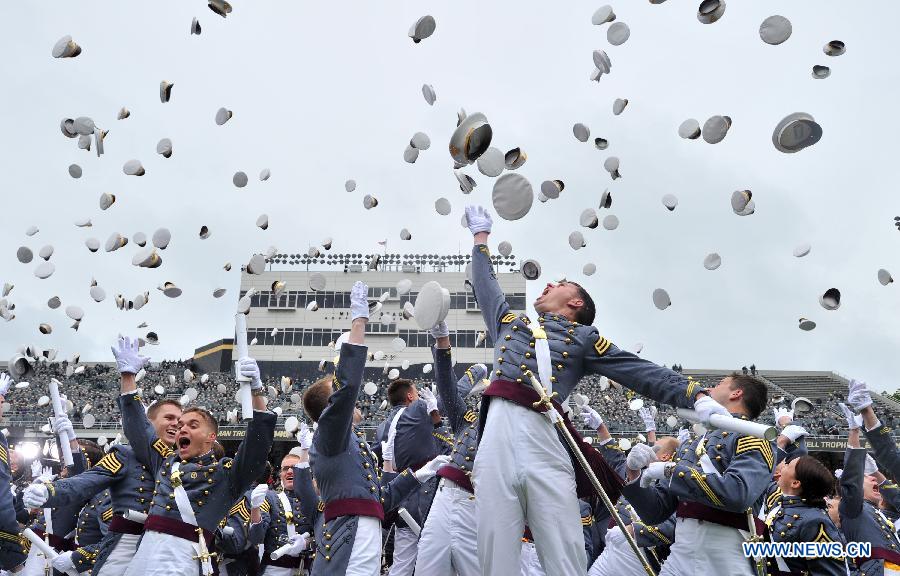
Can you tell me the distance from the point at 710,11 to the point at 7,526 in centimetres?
907

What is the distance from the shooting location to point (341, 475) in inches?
211

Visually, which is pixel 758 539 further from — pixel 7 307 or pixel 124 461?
pixel 7 307

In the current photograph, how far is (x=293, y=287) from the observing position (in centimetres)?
6041

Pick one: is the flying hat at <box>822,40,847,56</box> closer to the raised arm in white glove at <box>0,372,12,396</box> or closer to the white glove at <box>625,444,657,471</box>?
the white glove at <box>625,444,657,471</box>

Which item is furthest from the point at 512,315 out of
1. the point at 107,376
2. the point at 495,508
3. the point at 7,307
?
the point at 107,376

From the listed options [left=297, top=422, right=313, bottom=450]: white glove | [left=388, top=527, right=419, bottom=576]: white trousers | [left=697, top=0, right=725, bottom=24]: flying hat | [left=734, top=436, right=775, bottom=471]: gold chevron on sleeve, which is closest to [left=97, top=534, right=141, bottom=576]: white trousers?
[left=297, top=422, right=313, bottom=450]: white glove

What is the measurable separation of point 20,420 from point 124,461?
129 ft

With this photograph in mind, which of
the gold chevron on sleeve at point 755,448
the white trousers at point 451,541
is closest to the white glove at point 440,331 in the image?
the white trousers at point 451,541

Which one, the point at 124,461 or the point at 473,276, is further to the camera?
the point at 124,461

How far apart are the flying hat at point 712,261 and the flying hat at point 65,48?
397 inches

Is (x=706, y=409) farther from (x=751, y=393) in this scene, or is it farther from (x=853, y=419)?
(x=853, y=419)

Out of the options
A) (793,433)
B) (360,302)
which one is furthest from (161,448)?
(793,433)

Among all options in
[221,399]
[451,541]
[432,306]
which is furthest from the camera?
[221,399]

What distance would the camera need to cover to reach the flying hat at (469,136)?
662 centimetres
